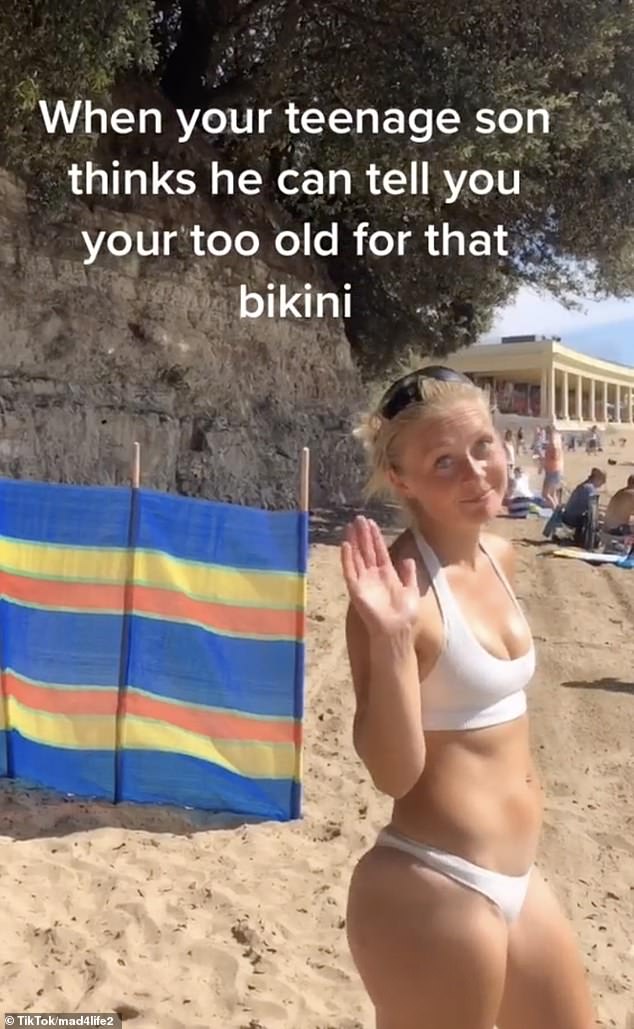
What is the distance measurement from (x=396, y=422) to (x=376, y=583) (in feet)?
1.19

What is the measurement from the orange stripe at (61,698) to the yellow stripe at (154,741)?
30 millimetres

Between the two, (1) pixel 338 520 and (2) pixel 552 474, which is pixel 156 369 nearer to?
(1) pixel 338 520

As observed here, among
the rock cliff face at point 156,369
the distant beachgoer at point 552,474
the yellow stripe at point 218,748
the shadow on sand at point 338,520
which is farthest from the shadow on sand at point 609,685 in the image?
the distant beachgoer at point 552,474

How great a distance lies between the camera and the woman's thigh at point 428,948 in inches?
63.1

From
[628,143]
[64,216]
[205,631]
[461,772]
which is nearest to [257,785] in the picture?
[205,631]

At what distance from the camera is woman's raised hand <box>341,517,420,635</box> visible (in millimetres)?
1559

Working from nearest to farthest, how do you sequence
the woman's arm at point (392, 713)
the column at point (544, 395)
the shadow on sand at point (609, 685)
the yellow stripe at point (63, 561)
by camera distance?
the woman's arm at point (392, 713)
the yellow stripe at point (63, 561)
the shadow on sand at point (609, 685)
the column at point (544, 395)

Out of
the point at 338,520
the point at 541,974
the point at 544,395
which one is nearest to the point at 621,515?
the point at 338,520

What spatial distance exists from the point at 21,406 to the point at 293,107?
15.1ft

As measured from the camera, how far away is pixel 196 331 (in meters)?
11.5

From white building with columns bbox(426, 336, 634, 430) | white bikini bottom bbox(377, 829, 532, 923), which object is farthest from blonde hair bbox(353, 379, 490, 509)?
white building with columns bbox(426, 336, 634, 430)

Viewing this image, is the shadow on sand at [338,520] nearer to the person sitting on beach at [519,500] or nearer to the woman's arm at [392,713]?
the person sitting on beach at [519,500]

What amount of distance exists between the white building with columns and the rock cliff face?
34.0m

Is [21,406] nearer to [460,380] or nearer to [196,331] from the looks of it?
[196,331]
